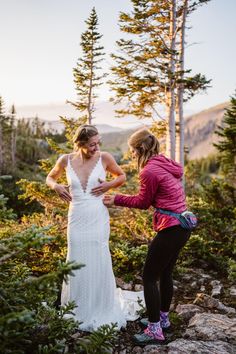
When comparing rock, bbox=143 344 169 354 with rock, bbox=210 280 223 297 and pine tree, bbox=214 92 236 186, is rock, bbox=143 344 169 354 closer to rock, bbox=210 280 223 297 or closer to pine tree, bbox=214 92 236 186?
rock, bbox=210 280 223 297

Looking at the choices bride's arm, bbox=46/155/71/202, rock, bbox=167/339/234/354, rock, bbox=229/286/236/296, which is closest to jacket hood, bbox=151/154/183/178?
bride's arm, bbox=46/155/71/202

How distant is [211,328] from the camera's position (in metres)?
4.78

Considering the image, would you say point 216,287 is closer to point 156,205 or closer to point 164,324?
point 164,324

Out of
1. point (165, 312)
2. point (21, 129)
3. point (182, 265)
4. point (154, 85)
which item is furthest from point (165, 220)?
point (21, 129)

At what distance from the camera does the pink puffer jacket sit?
4.29 meters

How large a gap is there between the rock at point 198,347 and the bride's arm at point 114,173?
212cm

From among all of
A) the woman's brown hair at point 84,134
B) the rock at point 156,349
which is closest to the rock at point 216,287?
the rock at point 156,349

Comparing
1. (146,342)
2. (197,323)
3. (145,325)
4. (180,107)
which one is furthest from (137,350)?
(180,107)

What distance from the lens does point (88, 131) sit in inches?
184

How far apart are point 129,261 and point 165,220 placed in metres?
3.56

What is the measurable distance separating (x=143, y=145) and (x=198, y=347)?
249 centimetres

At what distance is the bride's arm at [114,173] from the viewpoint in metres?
4.88

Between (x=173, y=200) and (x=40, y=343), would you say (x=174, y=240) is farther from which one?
(x=40, y=343)

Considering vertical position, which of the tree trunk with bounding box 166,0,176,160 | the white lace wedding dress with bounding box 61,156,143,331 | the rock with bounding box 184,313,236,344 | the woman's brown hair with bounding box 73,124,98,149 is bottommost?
the rock with bounding box 184,313,236,344
